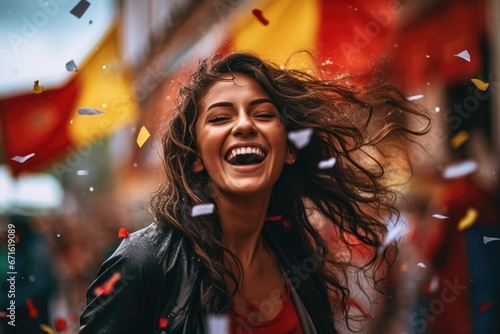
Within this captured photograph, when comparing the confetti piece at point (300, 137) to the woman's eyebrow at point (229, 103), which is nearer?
the woman's eyebrow at point (229, 103)

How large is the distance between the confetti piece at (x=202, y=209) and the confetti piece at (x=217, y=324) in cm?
32

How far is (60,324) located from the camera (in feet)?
7.38

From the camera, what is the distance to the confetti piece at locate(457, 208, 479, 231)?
2.56 m

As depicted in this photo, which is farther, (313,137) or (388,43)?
(388,43)

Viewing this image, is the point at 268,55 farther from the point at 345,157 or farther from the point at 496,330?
the point at 496,330

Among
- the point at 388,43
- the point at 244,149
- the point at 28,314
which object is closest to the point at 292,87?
the point at 244,149

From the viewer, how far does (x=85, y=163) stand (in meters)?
2.26

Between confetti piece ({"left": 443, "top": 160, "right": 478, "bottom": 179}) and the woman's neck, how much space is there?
811mm

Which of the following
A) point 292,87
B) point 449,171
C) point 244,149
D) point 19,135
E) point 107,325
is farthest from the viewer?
point 449,171

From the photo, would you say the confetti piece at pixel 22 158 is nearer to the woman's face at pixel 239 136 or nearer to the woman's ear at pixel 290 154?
the woman's face at pixel 239 136

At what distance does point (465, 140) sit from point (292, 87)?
0.83 m

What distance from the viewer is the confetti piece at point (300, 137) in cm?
216

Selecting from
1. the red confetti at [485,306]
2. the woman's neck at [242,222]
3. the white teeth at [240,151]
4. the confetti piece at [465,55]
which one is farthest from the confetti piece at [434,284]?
the white teeth at [240,151]

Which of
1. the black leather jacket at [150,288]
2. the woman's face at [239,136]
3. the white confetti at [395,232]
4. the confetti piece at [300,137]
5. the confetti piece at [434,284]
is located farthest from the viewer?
the confetti piece at [434,284]
